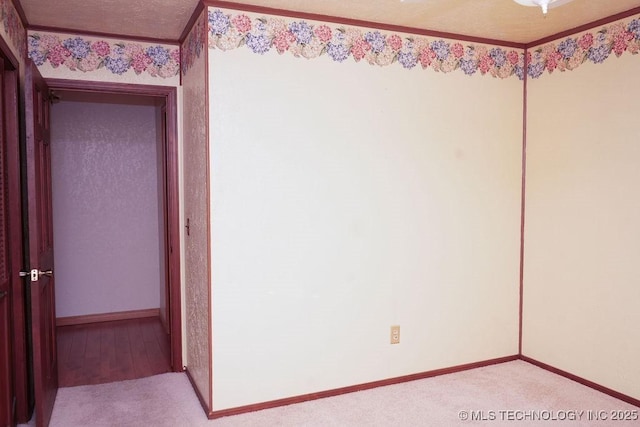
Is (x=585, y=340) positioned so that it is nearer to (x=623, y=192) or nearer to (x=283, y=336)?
(x=623, y=192)

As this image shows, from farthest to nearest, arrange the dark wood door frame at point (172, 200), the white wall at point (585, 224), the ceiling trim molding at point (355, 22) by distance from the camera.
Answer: the dark wood door frame at point (172, 200) < the white wall at point (585, 224) < the ceiling trim molding at point (355, 22)

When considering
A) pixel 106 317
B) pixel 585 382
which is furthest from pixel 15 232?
pixel 585 382

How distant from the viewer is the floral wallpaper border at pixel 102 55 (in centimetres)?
343

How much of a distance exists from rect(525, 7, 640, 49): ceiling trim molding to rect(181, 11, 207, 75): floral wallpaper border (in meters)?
2.32

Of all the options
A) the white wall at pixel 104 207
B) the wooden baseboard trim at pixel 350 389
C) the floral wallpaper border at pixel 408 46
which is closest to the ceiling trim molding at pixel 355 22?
the floral wallpaper border at pixel 408 46

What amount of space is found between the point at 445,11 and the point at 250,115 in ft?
4.21

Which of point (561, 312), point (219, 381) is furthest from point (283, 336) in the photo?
point (561, 312)

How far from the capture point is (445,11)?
10.2 feet

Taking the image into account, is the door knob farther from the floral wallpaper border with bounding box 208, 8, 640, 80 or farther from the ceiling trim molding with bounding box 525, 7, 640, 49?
the ceiling trim molding with bounding box 525, 7, 640, 49

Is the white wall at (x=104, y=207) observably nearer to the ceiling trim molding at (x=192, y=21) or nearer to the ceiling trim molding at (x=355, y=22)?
the ceiling trim molding at (x=192, y=21)

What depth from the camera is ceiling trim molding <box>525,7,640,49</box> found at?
3.15 m

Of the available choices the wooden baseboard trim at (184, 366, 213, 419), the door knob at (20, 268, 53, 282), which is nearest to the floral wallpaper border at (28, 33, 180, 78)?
the door knob at (20, 268, 53, 282)

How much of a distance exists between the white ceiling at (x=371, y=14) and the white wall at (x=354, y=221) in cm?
31

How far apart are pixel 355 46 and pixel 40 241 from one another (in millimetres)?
2154
